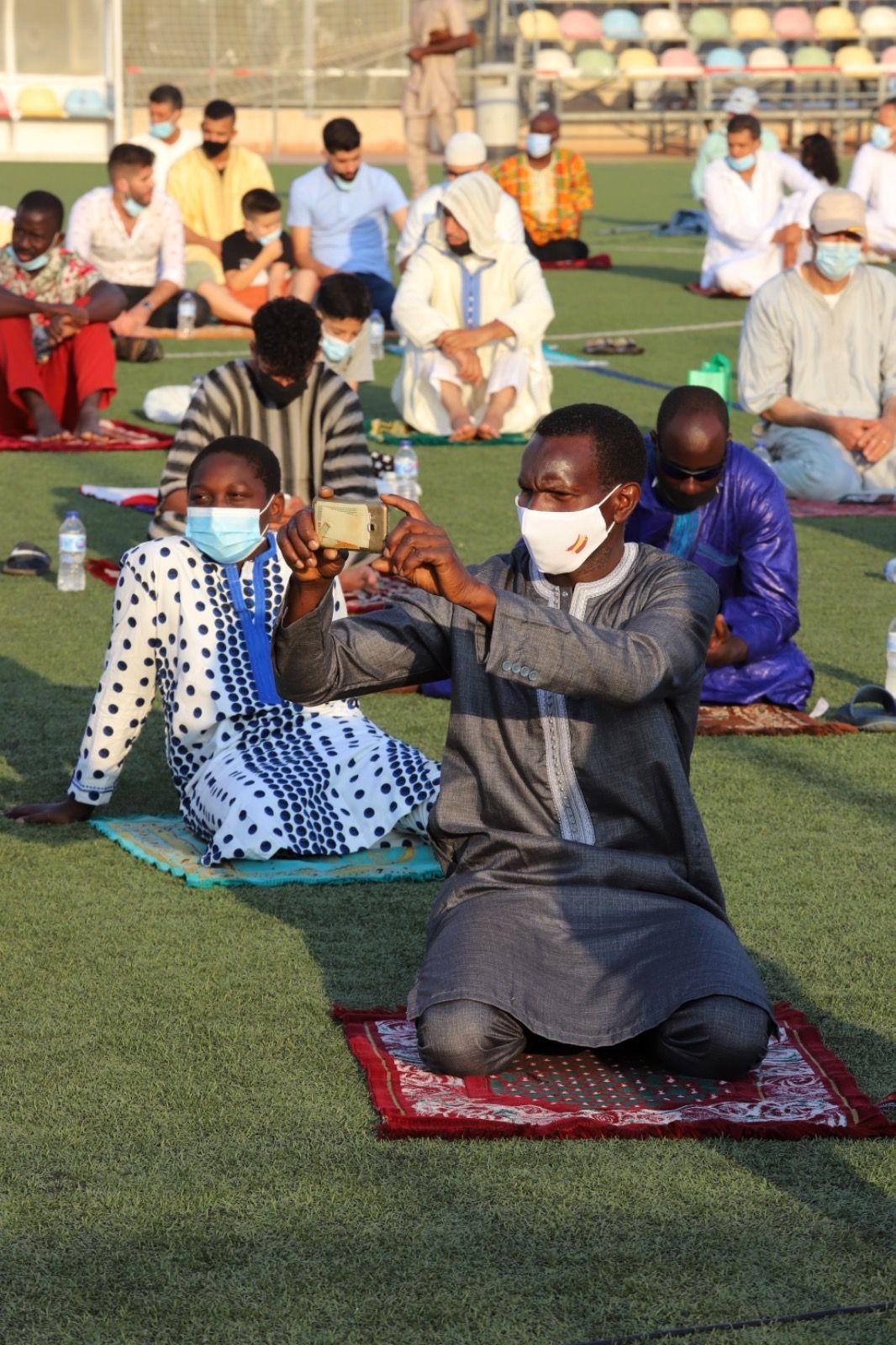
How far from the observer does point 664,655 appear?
330cm

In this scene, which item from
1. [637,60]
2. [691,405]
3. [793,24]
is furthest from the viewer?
[793,24]

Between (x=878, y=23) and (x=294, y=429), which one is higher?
(x=878, y=23)

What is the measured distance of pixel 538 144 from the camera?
1723cm

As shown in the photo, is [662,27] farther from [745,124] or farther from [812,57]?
[745,124]

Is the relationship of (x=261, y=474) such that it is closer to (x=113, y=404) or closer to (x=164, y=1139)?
(x=164, y=1139)

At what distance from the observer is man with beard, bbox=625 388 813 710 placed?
545 cm

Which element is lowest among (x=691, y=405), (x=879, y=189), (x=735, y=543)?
(x=735, y=543)

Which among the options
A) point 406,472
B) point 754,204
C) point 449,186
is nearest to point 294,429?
point 406,472

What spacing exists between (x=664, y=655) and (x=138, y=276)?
10.2 meters

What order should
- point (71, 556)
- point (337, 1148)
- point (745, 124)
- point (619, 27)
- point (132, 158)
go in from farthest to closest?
point (619, 27), point (745, 124), point (132, 158), point (71, 556), point (337, 1148)

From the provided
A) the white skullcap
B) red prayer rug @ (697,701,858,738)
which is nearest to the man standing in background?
the white skullcap

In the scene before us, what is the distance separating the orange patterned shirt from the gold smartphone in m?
15.0

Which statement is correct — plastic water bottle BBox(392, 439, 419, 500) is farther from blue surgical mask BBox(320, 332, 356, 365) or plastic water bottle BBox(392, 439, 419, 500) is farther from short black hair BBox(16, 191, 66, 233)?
short black hair BBox(16, 191, 66, 233)

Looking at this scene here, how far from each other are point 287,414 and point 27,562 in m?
1.51
